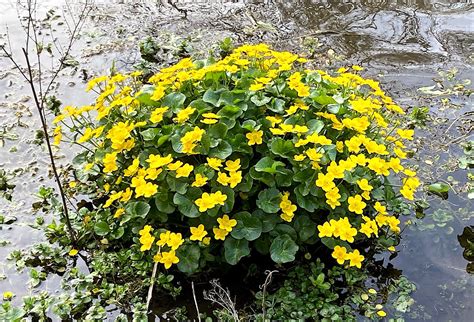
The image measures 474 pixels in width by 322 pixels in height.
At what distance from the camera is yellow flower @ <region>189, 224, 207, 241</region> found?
2.24 meters

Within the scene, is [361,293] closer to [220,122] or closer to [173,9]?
[220,122]

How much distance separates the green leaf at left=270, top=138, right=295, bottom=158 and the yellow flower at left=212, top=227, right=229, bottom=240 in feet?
1.37

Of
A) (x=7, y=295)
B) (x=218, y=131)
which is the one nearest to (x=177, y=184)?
(x=218, y=131)

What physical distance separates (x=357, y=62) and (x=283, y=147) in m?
2.07

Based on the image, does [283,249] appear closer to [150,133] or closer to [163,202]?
[163,202]

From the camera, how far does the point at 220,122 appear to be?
2.40 meters

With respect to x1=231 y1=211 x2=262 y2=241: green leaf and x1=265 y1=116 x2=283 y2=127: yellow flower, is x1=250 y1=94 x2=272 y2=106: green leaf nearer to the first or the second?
x1=265 y1=116 x2=283 y2=127: yellow flower

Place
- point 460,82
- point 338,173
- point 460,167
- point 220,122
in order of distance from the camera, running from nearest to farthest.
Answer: point 338,173
point 220,122
point 460,167
point 460,82

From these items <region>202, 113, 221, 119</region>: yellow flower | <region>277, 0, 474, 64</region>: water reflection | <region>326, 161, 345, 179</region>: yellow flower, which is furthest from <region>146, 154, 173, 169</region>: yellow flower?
<region>277, 0, 474, 64</region>: water reflection

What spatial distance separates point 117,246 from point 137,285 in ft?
0.97

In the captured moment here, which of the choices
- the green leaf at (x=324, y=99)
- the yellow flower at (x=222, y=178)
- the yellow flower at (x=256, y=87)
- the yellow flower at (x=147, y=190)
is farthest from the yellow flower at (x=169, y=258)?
the green leaf at (x=324, y=99)

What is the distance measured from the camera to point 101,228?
8.39 ft

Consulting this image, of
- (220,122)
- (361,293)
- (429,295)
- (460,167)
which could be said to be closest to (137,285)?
(220,122)

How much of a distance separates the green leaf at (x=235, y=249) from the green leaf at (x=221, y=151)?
370 mm
